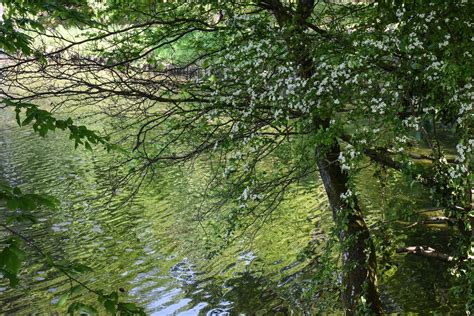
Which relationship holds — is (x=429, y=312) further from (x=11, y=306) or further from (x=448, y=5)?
(x=11, y=306)

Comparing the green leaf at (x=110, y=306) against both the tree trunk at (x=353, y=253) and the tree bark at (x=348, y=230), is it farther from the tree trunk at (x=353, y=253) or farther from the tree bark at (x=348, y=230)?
the tree trunk at (x=353, y=253)

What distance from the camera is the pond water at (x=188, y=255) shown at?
11.0m

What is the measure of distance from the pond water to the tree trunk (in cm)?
70

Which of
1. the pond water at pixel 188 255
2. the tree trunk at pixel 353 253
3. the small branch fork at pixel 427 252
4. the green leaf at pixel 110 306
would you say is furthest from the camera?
the pond water at pixel 188 255

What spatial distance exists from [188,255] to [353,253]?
6.51 m

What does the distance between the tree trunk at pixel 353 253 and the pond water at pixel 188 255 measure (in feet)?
2.29

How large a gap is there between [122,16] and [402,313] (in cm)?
691

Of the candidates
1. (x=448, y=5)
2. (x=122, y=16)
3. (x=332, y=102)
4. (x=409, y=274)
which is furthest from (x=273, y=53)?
(x=409, y=274)

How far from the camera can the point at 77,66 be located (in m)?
7.59

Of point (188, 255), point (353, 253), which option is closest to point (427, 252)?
point (353, 253)

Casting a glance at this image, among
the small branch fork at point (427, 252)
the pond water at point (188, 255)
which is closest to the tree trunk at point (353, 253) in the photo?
the pond water at point (188, 255)

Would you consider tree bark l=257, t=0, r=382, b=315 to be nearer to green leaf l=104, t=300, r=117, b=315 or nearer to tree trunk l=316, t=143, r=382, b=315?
tree trunk l=316, t=143, r=382, b=315

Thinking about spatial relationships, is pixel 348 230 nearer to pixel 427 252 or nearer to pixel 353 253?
pixel 353 253

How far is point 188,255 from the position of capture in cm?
1377
